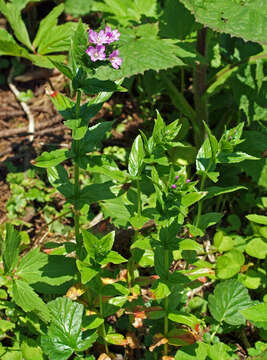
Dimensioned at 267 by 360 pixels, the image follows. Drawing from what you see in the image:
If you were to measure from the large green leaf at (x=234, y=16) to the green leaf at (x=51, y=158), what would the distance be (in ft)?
3.43

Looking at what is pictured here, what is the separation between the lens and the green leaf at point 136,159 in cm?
191

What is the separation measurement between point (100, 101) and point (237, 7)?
1080 mm

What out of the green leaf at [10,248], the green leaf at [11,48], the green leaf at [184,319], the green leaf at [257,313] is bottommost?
the green leaf at [184,319]

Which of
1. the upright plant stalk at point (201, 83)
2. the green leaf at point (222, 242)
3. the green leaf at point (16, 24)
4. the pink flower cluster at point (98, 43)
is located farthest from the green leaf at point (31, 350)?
the green leaf at point (16, 24)

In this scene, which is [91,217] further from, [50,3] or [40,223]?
[50,3]

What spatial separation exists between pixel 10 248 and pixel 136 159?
2.27 ft

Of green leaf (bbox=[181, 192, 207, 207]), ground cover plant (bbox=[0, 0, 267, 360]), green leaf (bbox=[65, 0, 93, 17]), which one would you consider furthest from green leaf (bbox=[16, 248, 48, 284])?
green leaf (bbox=[65, 0, 93, 17])

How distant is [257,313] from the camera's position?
5.78 feet

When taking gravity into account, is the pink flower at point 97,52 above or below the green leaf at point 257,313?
above

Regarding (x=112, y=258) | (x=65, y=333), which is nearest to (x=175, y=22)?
(x=112, y=258)

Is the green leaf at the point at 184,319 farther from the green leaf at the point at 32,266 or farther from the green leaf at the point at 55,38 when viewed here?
the green leaf at the point at 55,38

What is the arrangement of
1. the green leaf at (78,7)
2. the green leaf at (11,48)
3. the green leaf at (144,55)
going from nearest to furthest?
the green leaf at (144,55), the green leaf at (11,48), the green leaf at (78,7)

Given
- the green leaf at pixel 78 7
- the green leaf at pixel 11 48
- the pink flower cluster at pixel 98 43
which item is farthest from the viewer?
the green leaf at pixel 78 7

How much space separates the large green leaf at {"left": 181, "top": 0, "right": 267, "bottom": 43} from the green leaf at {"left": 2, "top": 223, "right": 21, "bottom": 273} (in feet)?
4.59
